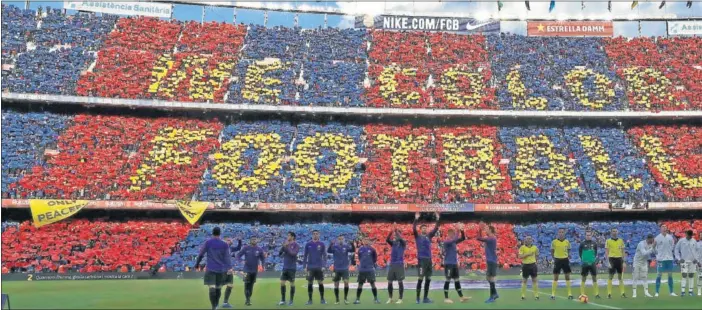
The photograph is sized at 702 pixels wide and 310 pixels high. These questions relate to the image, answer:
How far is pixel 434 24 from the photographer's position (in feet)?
193

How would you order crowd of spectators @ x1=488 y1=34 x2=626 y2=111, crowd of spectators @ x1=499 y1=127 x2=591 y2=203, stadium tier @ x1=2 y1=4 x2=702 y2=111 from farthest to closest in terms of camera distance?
crowd of spectators @ x1=488 y1=34 x2=626 y2=111
stadium tier @ x1=2 y1=4 x2=702 y2=111
crowd of spectators @ x1=499 y1=127 x2=591 y2=203

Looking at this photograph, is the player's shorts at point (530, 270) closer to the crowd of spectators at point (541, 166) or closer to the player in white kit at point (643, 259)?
the player in white kit at point (643, 259)

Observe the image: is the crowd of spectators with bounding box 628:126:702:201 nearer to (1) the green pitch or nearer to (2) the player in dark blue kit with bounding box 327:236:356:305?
(1) the green pitch

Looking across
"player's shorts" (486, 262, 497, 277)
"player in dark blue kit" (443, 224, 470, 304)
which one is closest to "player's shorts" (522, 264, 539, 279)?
"player's shorts" (486, 262, 497, 277)

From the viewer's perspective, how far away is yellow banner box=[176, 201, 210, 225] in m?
37.5

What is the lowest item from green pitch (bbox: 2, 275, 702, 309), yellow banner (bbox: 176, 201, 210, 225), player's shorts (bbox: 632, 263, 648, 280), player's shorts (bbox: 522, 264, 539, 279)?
green pitch (bbox: 2, 275, 702, 309)

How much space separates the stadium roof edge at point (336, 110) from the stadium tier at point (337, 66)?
1.75ft

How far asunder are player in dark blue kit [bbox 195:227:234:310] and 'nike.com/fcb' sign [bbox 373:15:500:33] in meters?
44.2

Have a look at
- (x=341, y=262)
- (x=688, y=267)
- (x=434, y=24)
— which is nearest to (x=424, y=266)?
(x=341, y=262)

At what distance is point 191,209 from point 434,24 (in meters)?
30.8

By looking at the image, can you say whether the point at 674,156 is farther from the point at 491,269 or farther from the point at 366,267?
the point at 366,267

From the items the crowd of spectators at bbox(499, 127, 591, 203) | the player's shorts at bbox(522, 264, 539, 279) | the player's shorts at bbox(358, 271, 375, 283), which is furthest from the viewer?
the crowd of spectators at bbox(499, 127, 591, 203)

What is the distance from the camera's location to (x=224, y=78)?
48.7 meters

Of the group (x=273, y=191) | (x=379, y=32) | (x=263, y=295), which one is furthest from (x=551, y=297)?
(x=379, y=32)
